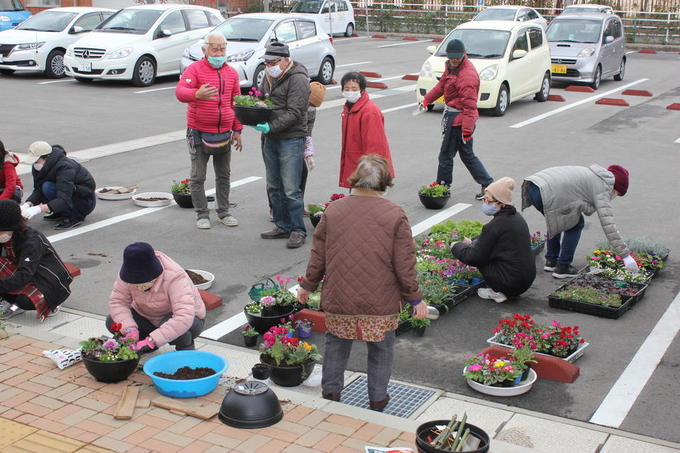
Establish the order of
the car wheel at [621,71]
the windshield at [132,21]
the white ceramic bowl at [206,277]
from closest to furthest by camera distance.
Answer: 1. the white ceramic bowl at [206,277]
2. the windshield at [132,21]
3. the car wheel at [621,71]

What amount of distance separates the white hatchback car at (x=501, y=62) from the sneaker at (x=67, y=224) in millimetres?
9771

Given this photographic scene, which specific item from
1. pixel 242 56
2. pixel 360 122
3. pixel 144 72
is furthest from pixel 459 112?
pixel 144 72

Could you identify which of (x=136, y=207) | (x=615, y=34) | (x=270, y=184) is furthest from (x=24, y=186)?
(x=615, y=34)

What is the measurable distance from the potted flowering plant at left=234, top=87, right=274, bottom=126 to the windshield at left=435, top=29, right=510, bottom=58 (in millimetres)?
10788

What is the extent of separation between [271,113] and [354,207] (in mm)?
3921

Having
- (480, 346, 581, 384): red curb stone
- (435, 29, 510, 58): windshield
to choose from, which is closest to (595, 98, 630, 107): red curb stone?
(435, 29, 510, 58): windshield

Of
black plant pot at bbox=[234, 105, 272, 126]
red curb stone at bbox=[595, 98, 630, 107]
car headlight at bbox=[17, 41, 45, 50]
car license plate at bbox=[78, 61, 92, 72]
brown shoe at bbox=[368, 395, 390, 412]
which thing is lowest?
red curb stone at bbox=[595, 98, 630, 107]

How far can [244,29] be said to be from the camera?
21.3 m

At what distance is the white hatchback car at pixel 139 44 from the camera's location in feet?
69.4

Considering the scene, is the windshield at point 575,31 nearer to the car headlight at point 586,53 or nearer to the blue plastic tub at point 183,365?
the car headlight at point 586,53

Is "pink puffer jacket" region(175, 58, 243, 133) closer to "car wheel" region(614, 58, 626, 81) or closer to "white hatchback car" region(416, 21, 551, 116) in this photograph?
"white hatchback car" region(416, 21, 551, 116)

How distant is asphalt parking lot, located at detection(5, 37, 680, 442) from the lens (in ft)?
21.6

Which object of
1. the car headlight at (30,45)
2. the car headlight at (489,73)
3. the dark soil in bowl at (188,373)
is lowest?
the dark soil in bowl at (188,373)

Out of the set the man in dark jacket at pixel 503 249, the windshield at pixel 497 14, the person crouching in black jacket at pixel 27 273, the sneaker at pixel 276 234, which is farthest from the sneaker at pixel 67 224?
the windshield at pixel 497 14
